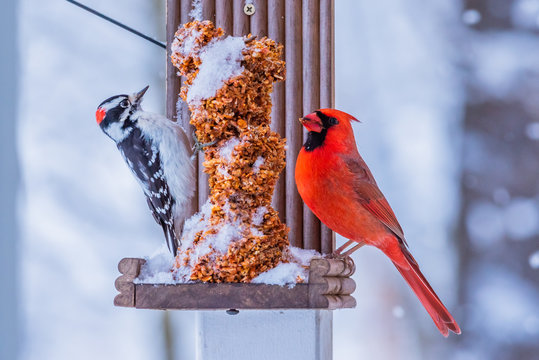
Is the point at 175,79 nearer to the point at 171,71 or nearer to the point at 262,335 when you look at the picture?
the point at 171,71

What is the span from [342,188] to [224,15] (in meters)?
0.56

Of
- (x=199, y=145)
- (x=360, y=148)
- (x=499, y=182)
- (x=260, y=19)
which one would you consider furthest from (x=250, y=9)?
(x=499, y=182)

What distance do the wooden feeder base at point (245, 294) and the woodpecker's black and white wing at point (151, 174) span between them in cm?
20

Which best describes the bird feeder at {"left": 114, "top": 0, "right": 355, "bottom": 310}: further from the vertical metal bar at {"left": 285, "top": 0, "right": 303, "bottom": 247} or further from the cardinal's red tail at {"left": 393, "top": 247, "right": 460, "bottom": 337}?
the cardinal's red tail at {"left": 393, "top": 247, "right": 460, "bottom": 337}

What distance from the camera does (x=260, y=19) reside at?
5.90 ft

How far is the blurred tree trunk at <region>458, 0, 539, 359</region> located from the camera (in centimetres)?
262

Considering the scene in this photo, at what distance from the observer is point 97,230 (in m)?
2.73

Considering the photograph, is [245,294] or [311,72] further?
[311,72]

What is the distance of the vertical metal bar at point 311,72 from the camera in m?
1.75

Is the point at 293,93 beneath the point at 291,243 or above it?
above

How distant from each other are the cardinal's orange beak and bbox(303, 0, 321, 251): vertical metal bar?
0.55ft

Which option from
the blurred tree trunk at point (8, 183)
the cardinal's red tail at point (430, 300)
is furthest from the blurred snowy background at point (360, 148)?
the cardinal's red tail at point (430, 300)

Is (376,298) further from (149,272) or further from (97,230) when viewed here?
(149,272)

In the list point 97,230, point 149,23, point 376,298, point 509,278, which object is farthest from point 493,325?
point 149,23
